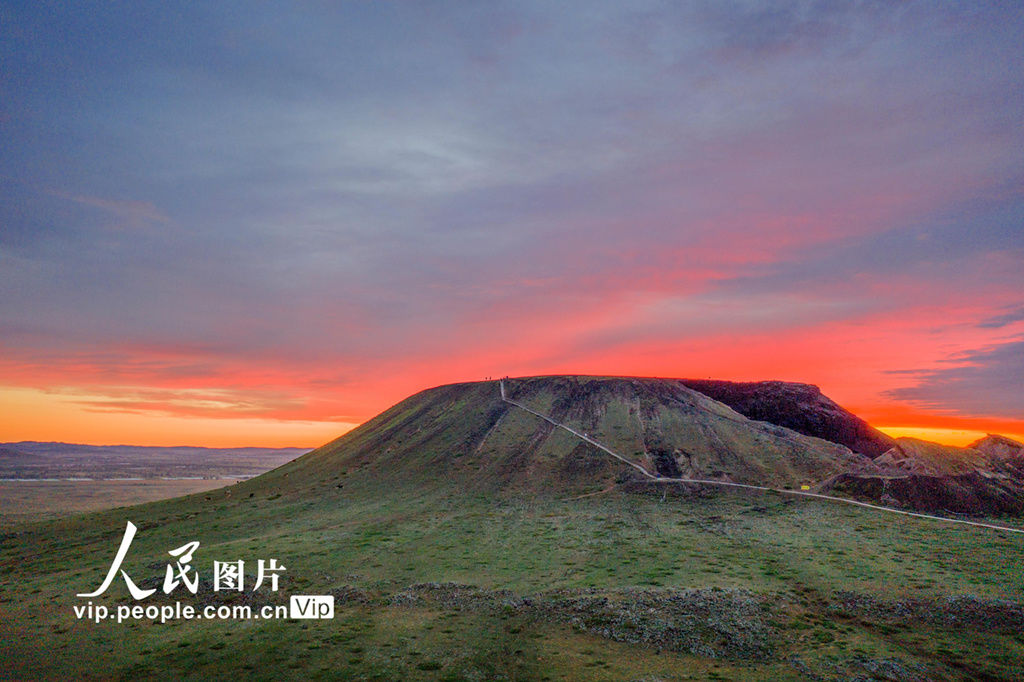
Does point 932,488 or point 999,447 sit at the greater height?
point 999,447

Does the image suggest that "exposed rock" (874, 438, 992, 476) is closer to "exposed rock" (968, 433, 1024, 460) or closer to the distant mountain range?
the distant mountain range

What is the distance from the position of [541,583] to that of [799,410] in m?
129

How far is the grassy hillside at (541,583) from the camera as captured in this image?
41.6m

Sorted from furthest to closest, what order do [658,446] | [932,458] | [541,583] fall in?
[932,458] → [658,446] → [541,583]

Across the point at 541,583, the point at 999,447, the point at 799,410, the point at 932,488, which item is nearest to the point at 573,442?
the point at 932,488

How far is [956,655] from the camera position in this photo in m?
40.9

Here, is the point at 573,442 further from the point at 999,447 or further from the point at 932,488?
the point at 999,447

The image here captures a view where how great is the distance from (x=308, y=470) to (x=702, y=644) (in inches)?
4299

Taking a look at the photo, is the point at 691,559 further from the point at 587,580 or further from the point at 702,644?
the point at 702,644

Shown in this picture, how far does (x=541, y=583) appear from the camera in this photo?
5900cm

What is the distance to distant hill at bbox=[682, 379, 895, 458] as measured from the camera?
157 m

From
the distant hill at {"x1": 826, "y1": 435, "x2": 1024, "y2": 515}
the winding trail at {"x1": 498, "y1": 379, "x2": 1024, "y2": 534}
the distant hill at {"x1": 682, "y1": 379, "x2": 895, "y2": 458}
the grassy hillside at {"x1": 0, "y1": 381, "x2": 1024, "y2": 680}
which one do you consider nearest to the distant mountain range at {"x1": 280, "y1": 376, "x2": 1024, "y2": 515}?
the distant hill at {"x1": 826, "y1": 435, "x2": 1024, "y2": 515}

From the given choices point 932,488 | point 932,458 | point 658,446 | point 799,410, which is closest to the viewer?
point 932,488

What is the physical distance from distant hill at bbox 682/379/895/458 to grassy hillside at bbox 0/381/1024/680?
4489cm
